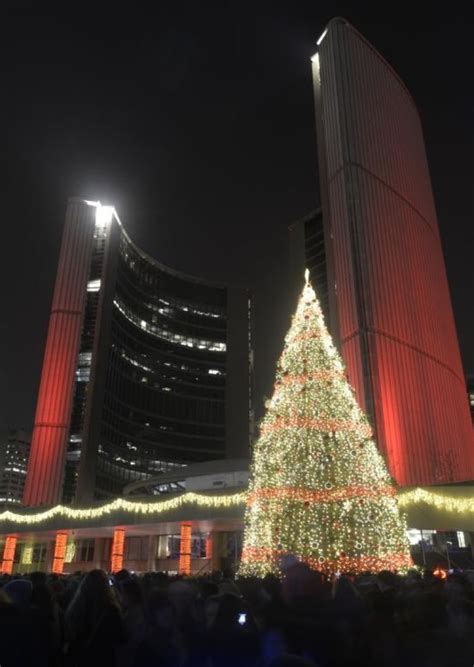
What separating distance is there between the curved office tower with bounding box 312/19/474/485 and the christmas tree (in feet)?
83.4

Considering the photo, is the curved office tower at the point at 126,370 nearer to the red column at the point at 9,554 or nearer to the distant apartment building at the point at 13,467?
the red column at the point at 9,554

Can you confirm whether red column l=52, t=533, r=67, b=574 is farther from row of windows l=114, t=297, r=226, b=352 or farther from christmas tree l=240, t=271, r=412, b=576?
row of windows l=114, t=297, r=226, b=352

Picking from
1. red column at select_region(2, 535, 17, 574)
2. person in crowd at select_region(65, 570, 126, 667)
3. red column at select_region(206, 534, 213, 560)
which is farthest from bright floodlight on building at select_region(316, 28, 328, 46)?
person in crowd at select_region(65, 570, 126, 667)

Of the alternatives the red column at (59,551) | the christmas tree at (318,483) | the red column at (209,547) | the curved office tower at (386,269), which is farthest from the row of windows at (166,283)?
the christmas tree at (318,483)

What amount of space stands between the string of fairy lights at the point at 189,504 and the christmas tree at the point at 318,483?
1.76m

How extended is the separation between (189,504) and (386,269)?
28.6 metres

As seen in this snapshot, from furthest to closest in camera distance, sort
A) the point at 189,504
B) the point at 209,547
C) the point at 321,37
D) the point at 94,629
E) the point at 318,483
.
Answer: the point at 321,37
the point at 209,547
the point at 189,504
the point at 318,483
the point at 94,629

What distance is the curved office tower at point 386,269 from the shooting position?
141ft

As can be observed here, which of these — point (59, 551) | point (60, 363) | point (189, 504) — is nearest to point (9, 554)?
point (59, 551)

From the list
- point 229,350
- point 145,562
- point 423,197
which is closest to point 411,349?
point 423,197

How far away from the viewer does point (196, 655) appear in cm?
416

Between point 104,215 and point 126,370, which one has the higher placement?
point 104,215

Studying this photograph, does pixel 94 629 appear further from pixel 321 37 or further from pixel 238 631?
pixel 321 37

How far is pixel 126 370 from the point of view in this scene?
3356 inches
